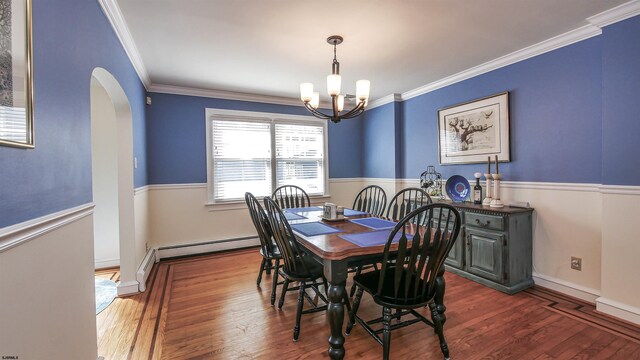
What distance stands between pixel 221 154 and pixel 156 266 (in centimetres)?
172

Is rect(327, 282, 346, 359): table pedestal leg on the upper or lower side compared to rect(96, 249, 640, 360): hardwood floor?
upper

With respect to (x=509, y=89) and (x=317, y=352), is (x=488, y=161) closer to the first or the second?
(x=509, y=89)

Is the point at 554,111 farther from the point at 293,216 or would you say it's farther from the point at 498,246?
the point at 293,216

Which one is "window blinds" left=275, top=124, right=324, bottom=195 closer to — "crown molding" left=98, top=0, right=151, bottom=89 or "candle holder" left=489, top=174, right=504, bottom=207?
"crown molding" left=98, top=0, right=151, bottom=89

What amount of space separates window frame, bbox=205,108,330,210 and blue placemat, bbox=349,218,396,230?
2.30 meters

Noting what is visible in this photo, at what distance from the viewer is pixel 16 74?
0.92 metres

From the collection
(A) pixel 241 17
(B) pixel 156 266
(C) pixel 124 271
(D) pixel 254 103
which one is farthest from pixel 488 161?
(B) pixel 156 266

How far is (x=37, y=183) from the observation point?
1039 mm

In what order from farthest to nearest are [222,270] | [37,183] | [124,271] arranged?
[222,270] → [124,271] → [37,183]

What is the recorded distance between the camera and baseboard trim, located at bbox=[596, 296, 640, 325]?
2.09 meters

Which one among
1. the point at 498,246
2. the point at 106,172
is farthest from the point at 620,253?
the point at 106,172

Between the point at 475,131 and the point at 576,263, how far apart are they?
1.64m

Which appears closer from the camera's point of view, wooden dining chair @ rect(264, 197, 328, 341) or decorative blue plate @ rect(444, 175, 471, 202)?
wooden dining chair @ rect(264, 197, 328, 341)

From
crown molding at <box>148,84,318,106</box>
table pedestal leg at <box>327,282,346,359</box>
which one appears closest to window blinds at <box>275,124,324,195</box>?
crown molding at <box>148,84,318,106</box>
